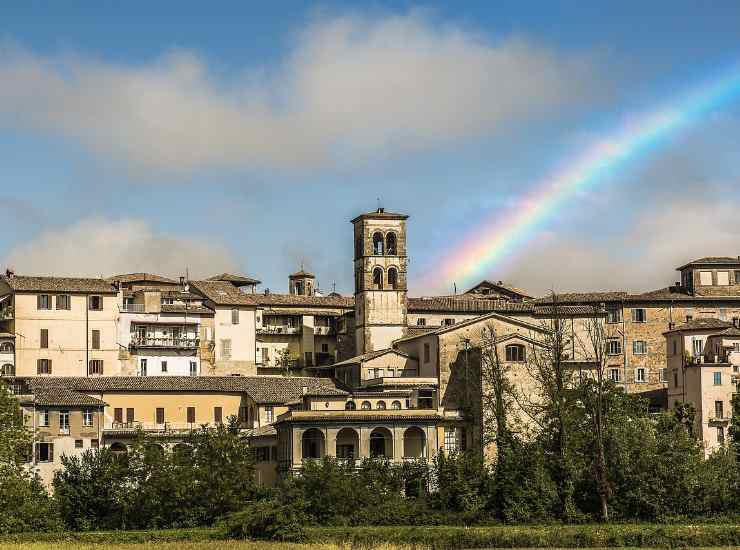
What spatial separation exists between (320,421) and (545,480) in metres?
14.1

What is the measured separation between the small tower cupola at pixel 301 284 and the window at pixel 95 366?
101ft

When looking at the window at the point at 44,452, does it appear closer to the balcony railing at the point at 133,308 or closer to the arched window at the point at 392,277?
the balcony railing at the point at 133,308

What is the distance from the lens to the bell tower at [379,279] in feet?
353

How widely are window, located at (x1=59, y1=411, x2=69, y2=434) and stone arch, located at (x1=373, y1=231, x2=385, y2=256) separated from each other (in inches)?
1134

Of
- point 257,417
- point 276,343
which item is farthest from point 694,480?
point 276,343

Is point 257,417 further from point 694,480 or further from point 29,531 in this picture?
point 694,480

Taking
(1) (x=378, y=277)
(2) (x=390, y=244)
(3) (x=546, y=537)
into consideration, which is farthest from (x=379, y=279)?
(3) (x=546, y=537)

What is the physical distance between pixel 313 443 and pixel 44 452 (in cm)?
1608

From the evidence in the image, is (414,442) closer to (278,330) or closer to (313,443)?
(313,443)

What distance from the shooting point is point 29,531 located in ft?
241

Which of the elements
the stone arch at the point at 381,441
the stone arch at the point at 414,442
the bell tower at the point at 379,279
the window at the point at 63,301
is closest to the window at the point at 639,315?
the bell tower at the point at 379,279

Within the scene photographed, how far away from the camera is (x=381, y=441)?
86562 millimetres

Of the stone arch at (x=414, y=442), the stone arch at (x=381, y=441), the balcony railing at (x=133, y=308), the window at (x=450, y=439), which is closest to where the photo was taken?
the stone arch at (x=381, y=441)

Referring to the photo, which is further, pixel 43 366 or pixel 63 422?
pixel 43 366
